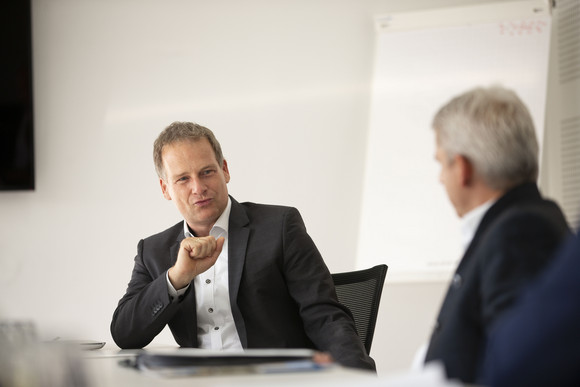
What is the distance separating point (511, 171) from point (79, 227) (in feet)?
12.1

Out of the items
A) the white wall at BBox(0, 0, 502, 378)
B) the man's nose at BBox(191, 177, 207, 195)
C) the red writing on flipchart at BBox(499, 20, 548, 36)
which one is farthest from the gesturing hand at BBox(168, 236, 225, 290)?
the red writing on flipchart at BBox(499, 20, 548, 36)

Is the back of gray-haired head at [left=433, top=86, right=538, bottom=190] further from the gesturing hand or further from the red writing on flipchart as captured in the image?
the red writing on flipchart

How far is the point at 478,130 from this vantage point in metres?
1.42

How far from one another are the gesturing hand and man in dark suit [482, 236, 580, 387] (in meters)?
1.41

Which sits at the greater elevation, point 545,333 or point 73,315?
point 545,333

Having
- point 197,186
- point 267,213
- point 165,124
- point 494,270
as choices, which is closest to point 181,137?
point 197,186

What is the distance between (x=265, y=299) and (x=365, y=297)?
0.35m

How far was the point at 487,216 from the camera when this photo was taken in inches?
56.0

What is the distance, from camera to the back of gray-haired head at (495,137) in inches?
55.1

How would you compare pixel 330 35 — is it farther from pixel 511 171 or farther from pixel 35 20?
pixel 511 171

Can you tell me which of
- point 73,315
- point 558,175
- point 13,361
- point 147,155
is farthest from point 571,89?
point 13,361

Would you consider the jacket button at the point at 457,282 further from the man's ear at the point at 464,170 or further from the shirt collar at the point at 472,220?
the man's ear at the point at 464,170

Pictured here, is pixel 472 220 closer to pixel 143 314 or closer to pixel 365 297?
pixel 365 297

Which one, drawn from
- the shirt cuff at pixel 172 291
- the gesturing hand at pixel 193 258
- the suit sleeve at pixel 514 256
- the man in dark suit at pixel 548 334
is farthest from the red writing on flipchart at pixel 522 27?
the man in dark suit at pixel 548 334
